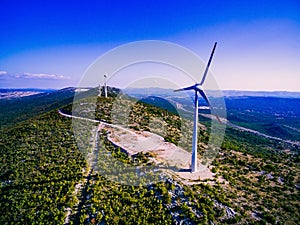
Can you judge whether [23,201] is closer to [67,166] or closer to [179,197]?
[67,166]

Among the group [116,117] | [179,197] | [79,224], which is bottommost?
[79,224]

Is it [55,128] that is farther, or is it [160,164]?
[55,128]

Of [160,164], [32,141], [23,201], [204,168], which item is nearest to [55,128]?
[32,141]

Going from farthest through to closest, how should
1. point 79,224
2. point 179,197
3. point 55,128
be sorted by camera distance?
point 55,128
point 179,197
point 79,224

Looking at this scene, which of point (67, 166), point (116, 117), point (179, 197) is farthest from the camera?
point (116, 117)

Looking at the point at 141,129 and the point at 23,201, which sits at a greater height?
the point at 141,129

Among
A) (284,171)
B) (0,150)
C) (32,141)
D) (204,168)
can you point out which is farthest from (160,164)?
(0,150)
